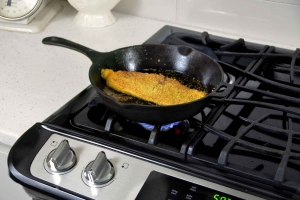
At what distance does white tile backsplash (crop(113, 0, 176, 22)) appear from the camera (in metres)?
1.06

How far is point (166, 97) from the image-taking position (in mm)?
679

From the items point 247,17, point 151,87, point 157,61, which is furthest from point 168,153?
point 247,17

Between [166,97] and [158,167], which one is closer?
[158,167]

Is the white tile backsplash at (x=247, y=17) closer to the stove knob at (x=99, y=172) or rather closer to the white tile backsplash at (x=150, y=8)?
the white tile backsplash at (x=150, y=8)

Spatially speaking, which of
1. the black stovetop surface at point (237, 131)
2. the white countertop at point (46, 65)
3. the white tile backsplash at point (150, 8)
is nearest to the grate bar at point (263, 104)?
the black stovetop surface at point (237, 131)

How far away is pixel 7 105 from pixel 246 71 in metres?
0.47

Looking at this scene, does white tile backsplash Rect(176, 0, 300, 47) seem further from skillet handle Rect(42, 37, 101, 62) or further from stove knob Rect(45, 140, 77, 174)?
stove knob Rect(45, 140, 77, 174)

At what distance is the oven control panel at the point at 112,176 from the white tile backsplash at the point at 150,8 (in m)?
0.57

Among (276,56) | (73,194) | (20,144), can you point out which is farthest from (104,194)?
(276,56)

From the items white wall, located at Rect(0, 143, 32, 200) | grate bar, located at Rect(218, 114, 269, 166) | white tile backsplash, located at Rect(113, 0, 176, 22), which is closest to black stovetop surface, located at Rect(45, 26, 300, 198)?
grate bar, located at Rect(218, 114, 269, 166)

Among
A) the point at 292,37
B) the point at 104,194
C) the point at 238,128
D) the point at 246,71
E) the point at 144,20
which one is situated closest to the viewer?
the point at 104,194

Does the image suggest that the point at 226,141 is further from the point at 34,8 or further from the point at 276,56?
the point at 34,8

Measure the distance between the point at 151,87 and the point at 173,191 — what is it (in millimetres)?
237

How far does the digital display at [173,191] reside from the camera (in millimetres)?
517
